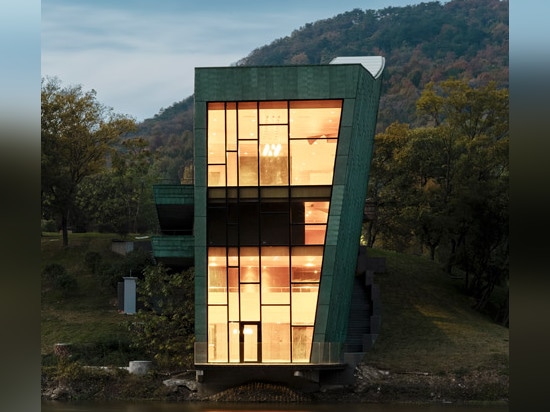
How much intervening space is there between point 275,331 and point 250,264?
7.29 ft

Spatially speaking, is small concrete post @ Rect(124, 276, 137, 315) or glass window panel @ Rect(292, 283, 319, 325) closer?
glass window panel @ Rect(292, 283, 319, 325)

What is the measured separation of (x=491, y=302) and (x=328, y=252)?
2254 centimetres

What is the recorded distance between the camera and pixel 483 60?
149 m

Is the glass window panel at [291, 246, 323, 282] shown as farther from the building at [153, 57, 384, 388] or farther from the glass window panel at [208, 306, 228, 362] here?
the glass window panel at [208, 306, 228, 362]

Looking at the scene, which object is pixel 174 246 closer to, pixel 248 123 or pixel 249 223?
pixel 249 223

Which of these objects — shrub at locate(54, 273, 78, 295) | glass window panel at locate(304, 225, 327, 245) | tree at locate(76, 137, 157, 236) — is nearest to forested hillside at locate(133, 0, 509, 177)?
tree at locate(76, 137, 157, 236)

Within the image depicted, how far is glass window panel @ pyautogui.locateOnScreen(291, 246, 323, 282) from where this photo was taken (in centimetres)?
3328

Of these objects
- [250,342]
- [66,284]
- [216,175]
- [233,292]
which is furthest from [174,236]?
[66,284]

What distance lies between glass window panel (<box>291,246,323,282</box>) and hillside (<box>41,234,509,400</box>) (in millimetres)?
5385

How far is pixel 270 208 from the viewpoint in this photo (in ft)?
110

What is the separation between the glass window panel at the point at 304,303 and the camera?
109 ft

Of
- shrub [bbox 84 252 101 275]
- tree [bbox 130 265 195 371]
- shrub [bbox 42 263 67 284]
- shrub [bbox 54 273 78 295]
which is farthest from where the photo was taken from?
shrub [bbox 84 252 101 275]

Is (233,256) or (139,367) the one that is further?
(139,367)
